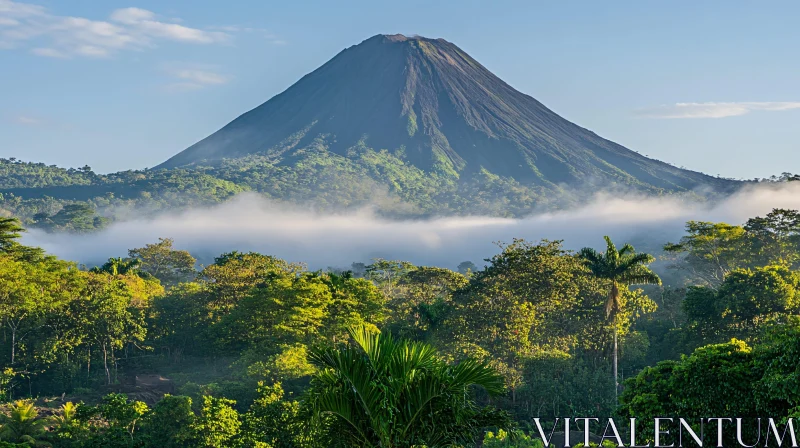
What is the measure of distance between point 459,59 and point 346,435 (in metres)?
183

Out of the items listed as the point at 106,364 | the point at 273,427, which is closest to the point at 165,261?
the point at 106,364

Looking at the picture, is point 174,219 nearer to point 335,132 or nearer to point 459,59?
point 335,132

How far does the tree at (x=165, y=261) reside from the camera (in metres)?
70.8

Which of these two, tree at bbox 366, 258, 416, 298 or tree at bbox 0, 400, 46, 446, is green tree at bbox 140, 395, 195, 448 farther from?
tree at bbox 366, 258, 416, 298

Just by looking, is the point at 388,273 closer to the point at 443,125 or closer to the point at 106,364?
the point at 106,364

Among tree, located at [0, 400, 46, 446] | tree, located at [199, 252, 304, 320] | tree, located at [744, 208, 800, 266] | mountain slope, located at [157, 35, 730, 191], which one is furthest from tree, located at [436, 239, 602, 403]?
mountain slope, located at [157, 35, 730, 191]

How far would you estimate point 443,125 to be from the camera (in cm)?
17912

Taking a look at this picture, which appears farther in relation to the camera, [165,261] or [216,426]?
[165,261]

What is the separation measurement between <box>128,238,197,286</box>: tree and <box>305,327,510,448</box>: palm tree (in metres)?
65.5

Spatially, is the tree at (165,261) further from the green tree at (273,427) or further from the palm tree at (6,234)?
the green tree at (273,427)

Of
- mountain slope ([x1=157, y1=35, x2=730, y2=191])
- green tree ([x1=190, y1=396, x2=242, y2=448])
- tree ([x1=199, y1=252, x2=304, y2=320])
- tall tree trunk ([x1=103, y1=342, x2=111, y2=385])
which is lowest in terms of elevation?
tall tree trunk ([x1=103, y1=342, x2=111, y2=385])

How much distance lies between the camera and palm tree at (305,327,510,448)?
7773 mm

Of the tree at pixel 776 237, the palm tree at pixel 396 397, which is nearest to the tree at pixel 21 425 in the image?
the palm tree at pixel 396 397

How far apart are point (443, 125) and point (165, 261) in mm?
114659
